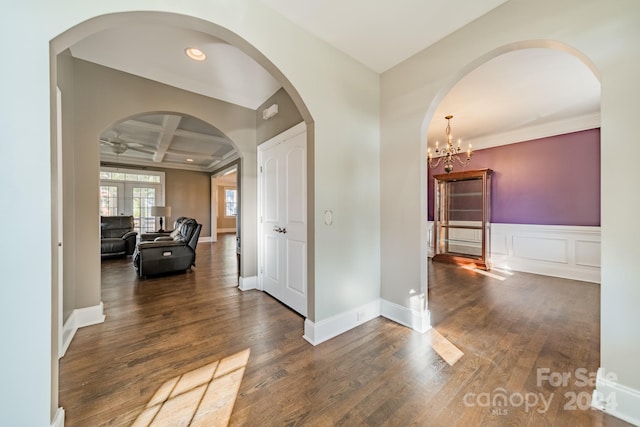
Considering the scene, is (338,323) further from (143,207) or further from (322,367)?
(143,207)

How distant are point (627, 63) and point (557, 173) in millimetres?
3788

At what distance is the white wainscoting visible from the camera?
3.89 metres

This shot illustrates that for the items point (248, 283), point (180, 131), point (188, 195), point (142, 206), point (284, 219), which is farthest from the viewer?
point (188, 195)

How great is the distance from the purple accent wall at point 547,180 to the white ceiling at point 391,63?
275 mm

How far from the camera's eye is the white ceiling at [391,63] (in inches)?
76.0

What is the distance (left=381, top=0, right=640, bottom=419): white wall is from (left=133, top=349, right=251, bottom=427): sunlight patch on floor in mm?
1831

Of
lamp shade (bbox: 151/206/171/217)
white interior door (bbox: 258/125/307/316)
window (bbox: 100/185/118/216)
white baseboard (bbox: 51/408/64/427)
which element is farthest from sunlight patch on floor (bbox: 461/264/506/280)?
window (bbox: 100/185/118/216)

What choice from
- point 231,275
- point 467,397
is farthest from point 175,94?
point 467,397

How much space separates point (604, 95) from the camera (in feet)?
4.61

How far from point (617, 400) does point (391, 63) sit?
3125 mm

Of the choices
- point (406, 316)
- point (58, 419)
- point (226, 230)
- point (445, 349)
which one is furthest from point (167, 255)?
point (226, 230)

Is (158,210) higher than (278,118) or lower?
lower

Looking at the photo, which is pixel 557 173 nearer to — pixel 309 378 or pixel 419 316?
pixel 419 316

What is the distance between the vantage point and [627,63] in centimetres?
134
